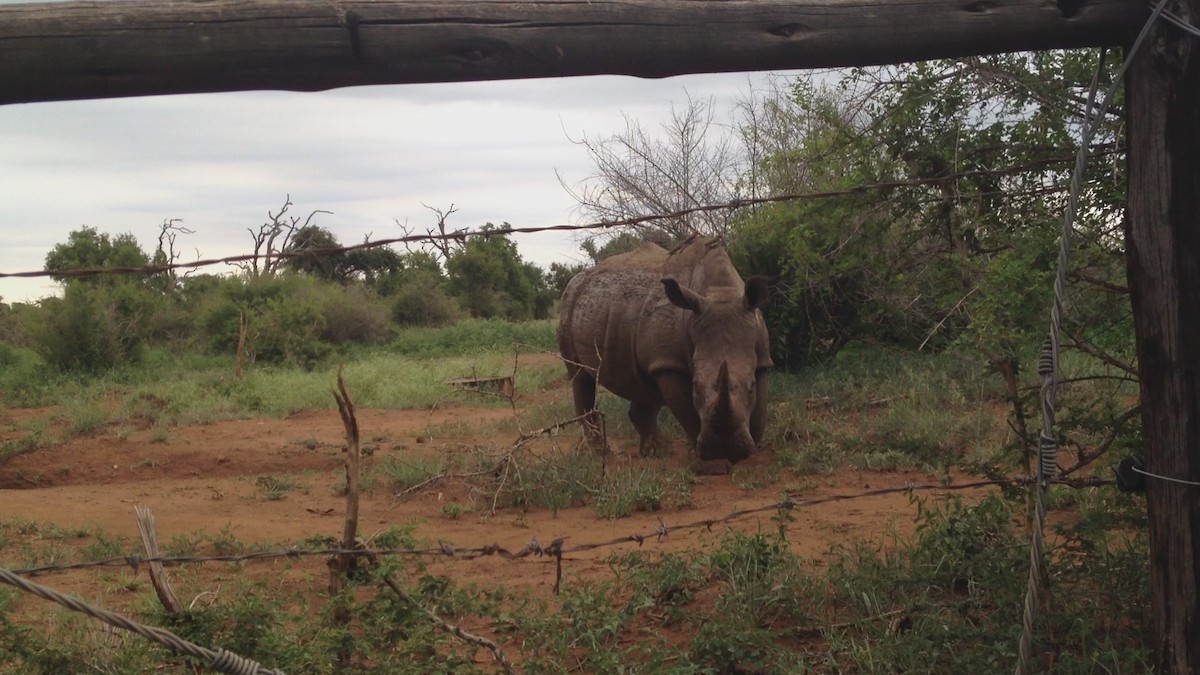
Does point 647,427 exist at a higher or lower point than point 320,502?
higher

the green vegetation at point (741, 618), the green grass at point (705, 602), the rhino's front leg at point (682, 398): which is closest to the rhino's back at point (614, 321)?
the rhino's front leg at point (682, 398)

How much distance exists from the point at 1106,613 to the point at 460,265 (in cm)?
2572

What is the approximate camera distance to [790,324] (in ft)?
37.2

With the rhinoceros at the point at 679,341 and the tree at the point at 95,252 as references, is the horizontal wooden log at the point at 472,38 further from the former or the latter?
the tree at the point at 95,252

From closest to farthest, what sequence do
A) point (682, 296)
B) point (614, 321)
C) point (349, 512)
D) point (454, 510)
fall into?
point (349, 512) < point (454, 510) < point (682, 296) < point (614, 321)

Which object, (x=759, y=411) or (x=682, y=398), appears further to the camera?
(x=682, y=398)

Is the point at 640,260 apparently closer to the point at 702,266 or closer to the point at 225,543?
the point at 702,266

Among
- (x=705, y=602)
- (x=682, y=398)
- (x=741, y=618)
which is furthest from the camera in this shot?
(x=682, y=398)

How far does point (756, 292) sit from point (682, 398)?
1.00 m

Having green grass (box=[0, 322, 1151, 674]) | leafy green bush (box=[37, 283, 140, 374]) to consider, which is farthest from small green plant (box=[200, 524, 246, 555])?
leafy green bush (box=[37, 283, 140, 374])

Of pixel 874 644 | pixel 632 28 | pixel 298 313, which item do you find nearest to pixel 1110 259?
pixel 874 644

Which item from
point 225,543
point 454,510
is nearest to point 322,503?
point 454,510

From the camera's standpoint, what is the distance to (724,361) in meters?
7.08

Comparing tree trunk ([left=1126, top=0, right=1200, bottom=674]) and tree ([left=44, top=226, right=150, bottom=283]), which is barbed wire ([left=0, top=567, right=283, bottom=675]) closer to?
tree trunk ([left=1126, top=0, right=1200, bottom=674])
